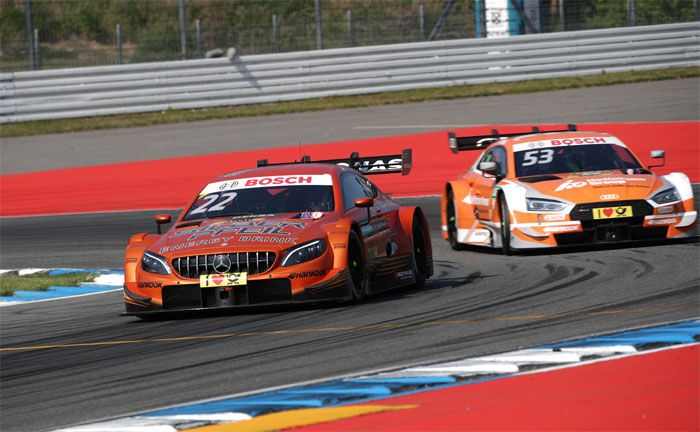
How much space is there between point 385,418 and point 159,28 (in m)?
27.8

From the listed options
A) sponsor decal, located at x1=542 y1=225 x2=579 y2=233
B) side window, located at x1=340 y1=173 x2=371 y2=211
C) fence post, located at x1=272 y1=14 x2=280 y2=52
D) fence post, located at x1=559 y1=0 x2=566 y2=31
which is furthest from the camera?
fence post, located at x1=559 y1=0 x2=566 y2=31

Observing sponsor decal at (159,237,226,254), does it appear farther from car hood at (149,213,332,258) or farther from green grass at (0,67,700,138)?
green grass at (0,67,700,138)

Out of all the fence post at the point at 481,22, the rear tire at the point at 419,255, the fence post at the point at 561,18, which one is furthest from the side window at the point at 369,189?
the fence post at the point at 561,18

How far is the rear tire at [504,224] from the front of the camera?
1401cm

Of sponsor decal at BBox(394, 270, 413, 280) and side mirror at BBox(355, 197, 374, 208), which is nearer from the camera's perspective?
side mirror at BBox(355, 197, 374, 208)

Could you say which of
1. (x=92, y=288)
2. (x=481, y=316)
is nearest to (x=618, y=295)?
(x=481, y=316)

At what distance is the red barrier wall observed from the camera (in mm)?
21125

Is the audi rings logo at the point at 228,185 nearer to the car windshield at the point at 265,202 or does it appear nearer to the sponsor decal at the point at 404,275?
the car windshield at the point at 265,202

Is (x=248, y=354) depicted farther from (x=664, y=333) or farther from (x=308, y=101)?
(x=308, y=101)

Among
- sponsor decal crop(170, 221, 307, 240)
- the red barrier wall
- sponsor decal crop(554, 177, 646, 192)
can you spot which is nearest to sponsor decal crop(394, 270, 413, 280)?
sponsor decal crop(170, 221, 307, 240)

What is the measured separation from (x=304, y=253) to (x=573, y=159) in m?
5.11

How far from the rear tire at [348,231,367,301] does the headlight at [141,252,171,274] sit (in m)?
1.44

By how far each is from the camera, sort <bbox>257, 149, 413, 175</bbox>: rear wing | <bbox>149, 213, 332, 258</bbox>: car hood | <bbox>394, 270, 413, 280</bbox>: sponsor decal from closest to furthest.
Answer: <bbox>149, 213, 332, 258</bbox>: car hood
<bbox>394, 270, 413, 280</bbox>: sponsor decal
<bbox>257, 149, 413, 175</bbox>: rear wing

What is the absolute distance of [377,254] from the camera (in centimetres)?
1130
